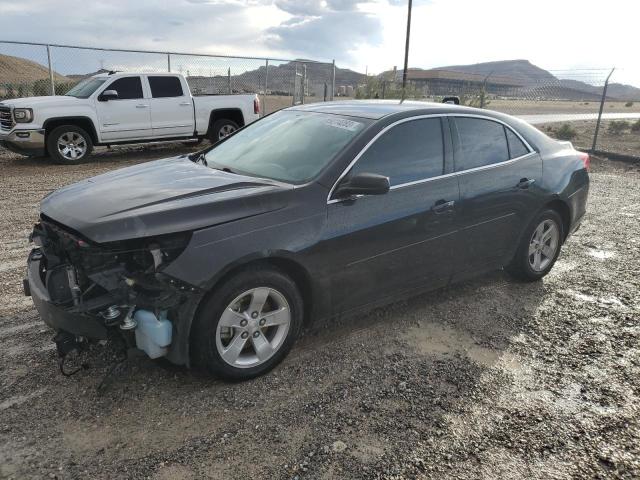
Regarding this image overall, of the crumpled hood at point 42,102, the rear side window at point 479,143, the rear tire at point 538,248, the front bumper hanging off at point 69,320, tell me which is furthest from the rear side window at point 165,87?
the front bumper hanging off at point 69,320

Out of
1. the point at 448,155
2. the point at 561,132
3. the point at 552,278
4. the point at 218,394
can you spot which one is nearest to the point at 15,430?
the point at 218,394

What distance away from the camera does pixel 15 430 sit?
277 cm

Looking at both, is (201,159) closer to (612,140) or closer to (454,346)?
(454,346)

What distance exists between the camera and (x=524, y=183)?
15.0 ft

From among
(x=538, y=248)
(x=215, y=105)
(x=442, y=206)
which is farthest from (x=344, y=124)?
(x=215, y=105)

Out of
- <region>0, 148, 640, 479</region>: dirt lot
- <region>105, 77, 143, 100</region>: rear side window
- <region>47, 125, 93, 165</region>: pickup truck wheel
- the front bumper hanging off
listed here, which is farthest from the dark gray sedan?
<region>105, 77, 143, 100</region>: rear side window

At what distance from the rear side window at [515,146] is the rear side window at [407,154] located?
90 cm

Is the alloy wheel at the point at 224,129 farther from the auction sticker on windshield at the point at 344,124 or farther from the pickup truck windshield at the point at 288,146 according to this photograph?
the auction sticker on windshield at the point at 344,124

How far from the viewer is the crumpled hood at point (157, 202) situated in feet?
9.39

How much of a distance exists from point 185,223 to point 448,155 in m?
2.20

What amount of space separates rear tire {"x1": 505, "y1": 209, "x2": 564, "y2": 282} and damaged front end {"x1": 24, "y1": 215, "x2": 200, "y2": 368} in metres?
3.21

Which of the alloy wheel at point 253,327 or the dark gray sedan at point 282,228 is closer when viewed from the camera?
the dark gray sedan at point 282,228

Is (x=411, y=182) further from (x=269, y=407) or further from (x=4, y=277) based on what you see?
(x=4, y=277)

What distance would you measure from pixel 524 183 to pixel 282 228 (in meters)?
2.48
